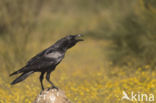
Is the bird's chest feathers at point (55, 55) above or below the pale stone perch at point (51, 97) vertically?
above

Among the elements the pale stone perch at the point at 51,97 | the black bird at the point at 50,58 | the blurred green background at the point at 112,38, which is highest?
the blurred green background at the point at 112,38

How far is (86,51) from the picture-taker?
17.6 metres

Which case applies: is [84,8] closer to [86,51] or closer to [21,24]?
[86,51]

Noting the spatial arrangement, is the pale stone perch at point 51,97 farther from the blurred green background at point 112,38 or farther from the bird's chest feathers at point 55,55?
the blurred green background at point 112,38

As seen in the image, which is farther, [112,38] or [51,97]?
[112,38]

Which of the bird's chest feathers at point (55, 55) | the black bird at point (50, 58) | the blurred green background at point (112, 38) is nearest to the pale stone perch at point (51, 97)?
the black bird at point (50, 58)

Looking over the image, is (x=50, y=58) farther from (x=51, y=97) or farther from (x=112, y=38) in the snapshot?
(x=112, y=38)

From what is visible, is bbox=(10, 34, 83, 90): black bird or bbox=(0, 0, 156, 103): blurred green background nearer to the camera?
bbox=(10, 34, 83, 90): black bird

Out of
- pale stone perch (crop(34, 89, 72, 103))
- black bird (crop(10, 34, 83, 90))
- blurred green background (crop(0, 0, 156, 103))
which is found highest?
blurred green background (crop(0, 0, 156, 103))

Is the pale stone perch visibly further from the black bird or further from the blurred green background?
the blurred green background

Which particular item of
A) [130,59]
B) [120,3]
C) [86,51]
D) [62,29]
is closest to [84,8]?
[62,29]

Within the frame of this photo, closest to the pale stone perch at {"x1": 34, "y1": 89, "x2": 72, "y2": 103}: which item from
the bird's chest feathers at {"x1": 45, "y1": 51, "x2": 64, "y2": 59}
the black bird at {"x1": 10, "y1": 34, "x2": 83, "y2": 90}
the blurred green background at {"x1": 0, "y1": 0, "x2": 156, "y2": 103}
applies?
the black bird at {"x1": 10, "y1": 34, "x2": 83, "y2": 90}

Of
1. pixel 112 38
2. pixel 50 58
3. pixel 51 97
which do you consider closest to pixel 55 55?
pixel 50 58

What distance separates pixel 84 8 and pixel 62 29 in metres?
6.57
